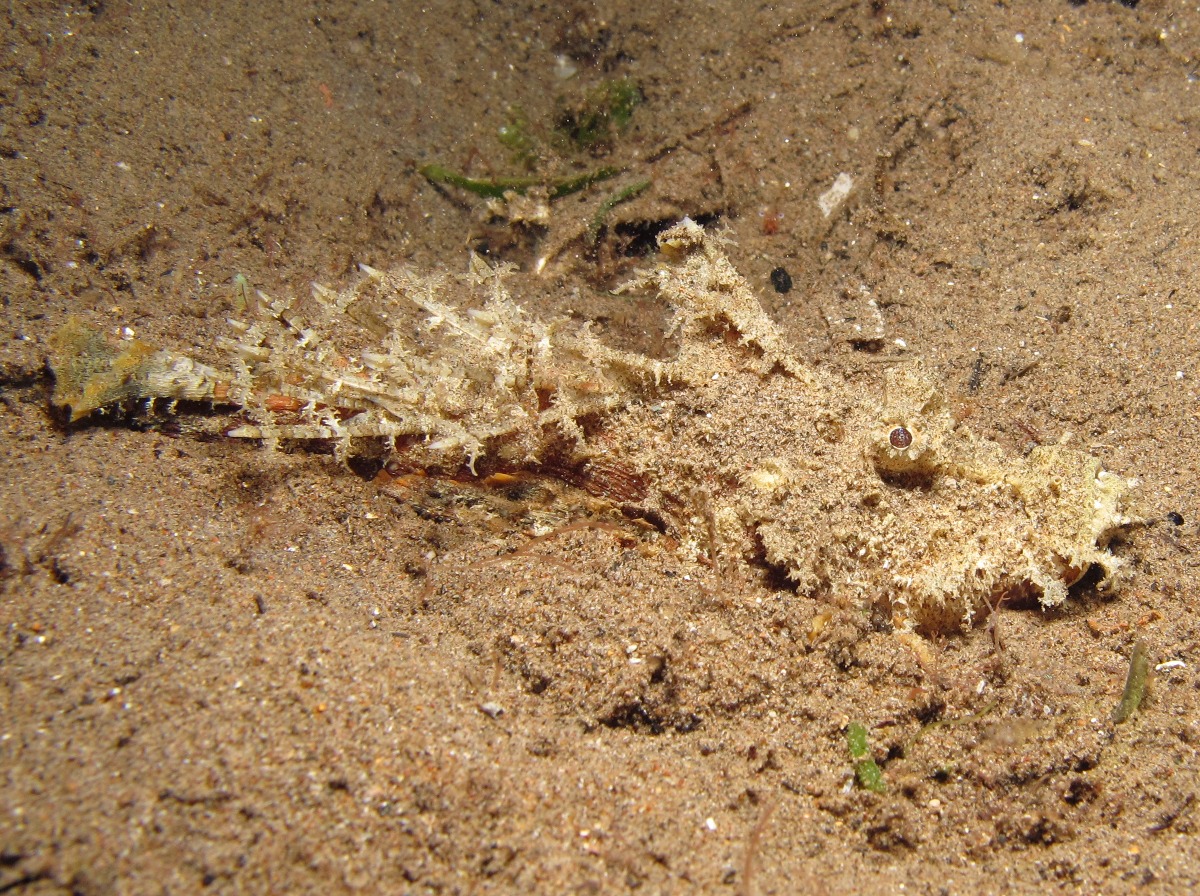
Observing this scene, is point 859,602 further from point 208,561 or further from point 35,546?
point 35,546

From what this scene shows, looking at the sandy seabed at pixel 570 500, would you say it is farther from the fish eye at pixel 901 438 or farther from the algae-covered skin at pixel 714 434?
the fish eye at pixel 901 438

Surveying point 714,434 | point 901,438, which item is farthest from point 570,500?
point 901,438

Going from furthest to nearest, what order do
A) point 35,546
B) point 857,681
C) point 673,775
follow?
point 857,681 → point 35,546 → point 673,775

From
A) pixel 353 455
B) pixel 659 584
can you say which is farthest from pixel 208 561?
pixel 659 584

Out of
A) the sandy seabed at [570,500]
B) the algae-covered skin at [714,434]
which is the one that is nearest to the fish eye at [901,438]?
the algae-covered skin at [714,434]

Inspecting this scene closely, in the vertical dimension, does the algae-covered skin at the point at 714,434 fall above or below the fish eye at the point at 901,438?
below

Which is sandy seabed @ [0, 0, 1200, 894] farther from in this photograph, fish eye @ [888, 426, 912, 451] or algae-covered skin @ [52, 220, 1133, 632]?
fish eye @ [888, 426, 912, 451]

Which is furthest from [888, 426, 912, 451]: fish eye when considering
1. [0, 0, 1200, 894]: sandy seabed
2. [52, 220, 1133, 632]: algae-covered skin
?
[0, 0, 1200, 894]: sandy seabed

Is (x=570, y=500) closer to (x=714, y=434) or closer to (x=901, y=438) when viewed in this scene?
(x=714, y=434)
